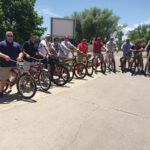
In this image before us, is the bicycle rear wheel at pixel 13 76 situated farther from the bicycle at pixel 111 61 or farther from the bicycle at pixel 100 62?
the bicycle at pixel 111 61

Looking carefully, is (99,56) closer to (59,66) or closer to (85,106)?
(59,66)

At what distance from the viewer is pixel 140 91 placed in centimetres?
555

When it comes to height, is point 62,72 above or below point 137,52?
below

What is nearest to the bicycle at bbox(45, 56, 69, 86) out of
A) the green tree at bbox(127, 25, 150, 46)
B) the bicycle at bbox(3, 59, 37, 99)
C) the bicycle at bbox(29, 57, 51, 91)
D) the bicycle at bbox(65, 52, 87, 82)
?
the bicycle at bbox(29, 57, 51, 91)

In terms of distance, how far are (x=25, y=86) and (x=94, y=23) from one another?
43089 millimetres

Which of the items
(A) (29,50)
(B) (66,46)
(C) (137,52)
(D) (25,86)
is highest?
(B) (66,46)

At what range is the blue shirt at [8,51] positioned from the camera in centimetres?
429

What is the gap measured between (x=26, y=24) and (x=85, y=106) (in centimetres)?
2561

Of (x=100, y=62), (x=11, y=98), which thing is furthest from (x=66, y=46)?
(x=11, y=98)

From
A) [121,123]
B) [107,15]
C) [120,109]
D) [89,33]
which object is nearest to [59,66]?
[120,109]

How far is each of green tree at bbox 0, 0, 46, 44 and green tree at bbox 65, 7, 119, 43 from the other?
19.3 metres

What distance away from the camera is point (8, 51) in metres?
4.38

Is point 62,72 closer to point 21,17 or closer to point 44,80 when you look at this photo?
point 44,80

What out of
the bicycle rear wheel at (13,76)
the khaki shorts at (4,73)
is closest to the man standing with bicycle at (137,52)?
the bicycle rear wheel at (13,76)
